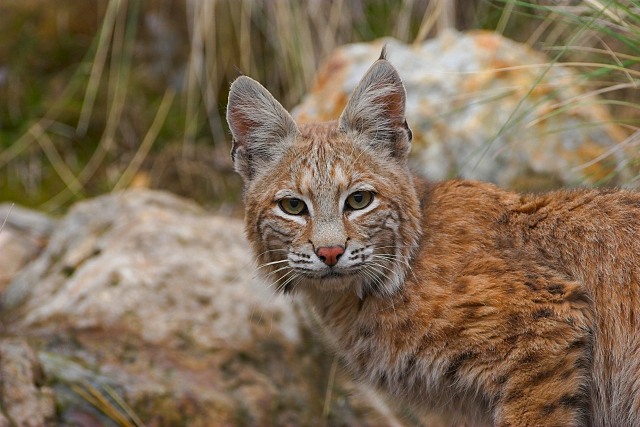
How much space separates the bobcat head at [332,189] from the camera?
4855 millimetres

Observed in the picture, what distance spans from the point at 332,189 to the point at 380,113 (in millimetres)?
597

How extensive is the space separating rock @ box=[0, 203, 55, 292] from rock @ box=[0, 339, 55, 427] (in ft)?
6.71

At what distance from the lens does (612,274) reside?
4758mm

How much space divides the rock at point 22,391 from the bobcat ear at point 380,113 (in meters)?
2.37

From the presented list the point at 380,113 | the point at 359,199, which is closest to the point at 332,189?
the point at 359,199

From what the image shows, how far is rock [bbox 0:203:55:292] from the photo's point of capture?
7.72 meters

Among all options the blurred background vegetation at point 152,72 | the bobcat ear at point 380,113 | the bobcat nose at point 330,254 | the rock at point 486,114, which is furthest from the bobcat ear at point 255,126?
the blurred background vegetation at point 152,72

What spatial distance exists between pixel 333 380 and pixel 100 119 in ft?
16.7

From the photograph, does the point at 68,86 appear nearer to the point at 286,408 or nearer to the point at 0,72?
the point at 0,72

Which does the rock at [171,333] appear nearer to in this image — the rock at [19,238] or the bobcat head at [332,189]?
the rock at [19,238]

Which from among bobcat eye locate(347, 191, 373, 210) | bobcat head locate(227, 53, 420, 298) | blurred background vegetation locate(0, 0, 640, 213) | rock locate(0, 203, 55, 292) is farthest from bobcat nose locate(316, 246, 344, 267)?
blurred background vegetation locate(0, 0, 640, 213)

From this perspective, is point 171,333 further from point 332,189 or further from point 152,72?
point 152,72

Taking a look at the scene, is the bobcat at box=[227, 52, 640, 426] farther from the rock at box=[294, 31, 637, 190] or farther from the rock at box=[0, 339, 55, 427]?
the rock at box=[294, 31, 637, 190]

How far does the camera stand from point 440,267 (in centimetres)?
498
